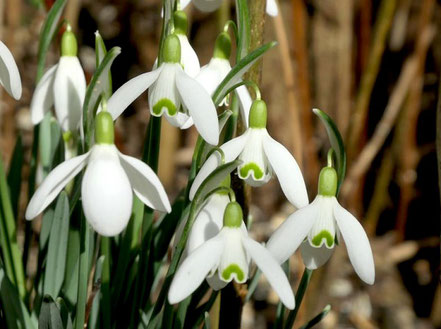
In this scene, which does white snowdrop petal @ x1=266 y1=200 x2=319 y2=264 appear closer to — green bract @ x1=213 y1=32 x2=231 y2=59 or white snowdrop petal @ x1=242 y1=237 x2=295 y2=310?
white snowdrop petal @ x1=242 y1=237 x2=295 y2=310

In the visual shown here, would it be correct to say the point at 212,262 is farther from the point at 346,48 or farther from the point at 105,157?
the point at 346,48

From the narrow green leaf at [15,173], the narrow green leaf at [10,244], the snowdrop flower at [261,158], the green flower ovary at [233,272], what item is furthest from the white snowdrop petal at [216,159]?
the narrow green leaf at [15,173]

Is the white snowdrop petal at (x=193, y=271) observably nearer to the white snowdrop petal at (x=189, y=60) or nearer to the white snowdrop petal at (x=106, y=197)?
the white snowdrop petal at (x=106, y=197)

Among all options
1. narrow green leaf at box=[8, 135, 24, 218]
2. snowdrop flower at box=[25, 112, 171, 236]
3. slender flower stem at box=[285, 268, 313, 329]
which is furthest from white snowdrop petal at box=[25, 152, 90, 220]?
narrow green leaf at box=[8, 135, 24, 218]

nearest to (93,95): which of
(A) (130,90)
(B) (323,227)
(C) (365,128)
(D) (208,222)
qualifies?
(A) (130,90)

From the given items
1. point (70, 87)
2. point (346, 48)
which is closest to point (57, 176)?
point (70, 87)
